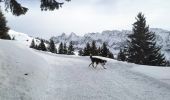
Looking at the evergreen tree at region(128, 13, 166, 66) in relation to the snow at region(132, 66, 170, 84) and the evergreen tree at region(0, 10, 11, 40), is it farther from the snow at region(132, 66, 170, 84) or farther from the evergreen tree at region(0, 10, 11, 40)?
the snow at region(132, 66, 170, 84)

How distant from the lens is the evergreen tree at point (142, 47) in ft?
149

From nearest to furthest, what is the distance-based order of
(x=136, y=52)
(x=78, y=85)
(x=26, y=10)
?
(x=78, y=85), (x=26, y=10), (x=136, y=52)

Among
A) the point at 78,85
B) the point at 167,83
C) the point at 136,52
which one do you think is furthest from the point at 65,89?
the point at 136,52

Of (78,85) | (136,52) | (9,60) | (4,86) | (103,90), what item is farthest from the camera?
(136,52)

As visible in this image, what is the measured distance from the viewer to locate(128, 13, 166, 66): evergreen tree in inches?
1785

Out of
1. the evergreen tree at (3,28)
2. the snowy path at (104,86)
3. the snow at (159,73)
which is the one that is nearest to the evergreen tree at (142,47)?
the evergreen tree at (3,28)

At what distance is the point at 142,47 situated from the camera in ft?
151

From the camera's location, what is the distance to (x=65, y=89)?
12391mm

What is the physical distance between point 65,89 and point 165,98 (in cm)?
474

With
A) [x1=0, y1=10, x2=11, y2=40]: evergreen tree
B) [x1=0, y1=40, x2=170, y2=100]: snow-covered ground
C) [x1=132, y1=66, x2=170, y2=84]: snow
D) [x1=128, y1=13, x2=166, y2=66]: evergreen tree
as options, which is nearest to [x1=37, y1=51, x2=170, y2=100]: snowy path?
[x1=0, y1=40, x2=170, y2=100]: snow-covered ground

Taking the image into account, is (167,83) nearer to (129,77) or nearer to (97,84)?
(129,77)

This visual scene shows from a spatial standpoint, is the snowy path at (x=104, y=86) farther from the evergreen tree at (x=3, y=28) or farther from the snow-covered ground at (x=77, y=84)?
the evergreen tree at (x=3, y=28)

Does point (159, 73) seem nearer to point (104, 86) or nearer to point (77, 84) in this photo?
point (104, 86)

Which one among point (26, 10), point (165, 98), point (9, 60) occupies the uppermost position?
point (26, 10)
